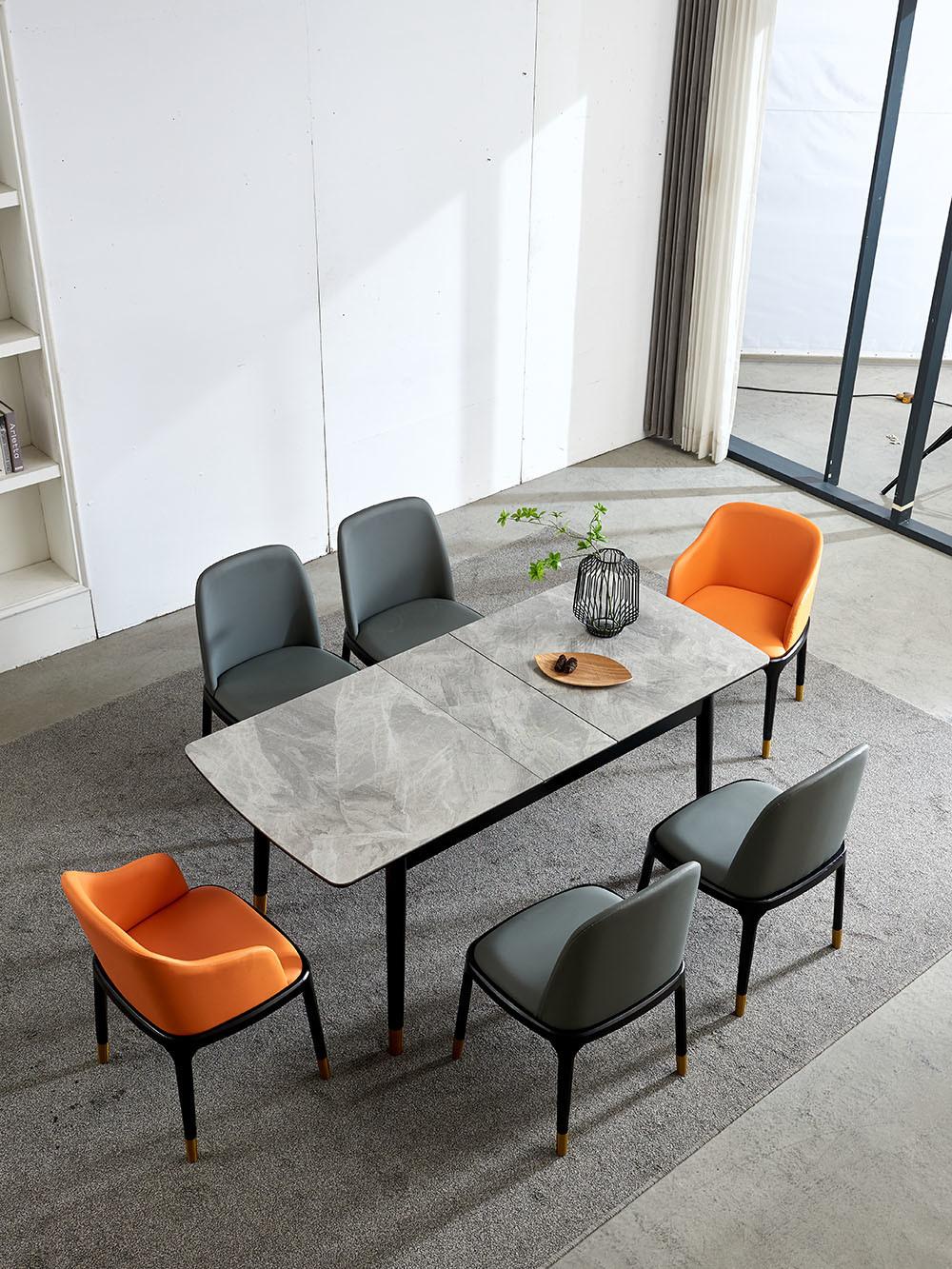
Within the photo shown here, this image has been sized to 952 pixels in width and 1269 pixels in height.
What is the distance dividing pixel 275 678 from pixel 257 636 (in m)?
0.18

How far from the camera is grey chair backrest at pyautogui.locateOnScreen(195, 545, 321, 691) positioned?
4219mm

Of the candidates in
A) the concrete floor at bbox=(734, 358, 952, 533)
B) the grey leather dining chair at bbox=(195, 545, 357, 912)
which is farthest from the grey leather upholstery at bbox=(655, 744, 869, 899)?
the concrete floor at bbox=(734, 358, 952, 533)

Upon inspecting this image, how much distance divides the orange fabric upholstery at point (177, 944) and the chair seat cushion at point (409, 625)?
1.28 m

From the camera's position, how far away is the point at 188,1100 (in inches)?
125

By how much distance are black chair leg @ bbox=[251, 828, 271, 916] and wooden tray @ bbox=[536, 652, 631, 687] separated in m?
1.01

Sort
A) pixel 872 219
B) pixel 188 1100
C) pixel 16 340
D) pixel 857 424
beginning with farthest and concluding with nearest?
pixel 857 424 < pixel 872 219 < pixel 16 340 < pixel 188 1100

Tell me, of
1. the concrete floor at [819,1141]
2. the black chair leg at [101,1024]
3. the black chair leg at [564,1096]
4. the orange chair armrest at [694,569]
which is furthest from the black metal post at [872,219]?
the black chair leg at [101,1024]

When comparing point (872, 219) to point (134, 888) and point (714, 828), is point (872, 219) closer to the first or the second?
point (714, 828)

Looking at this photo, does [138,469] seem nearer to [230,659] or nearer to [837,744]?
[230,659]

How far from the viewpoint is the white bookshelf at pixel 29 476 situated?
4.43m

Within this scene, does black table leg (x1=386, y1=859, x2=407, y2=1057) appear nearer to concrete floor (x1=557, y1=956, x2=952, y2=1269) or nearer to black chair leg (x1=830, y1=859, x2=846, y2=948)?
concrete floor (x1=557, y1=956, x2=952, y2=1269)

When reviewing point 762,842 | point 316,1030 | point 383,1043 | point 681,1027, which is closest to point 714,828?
point 762,842

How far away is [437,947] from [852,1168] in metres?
1.32

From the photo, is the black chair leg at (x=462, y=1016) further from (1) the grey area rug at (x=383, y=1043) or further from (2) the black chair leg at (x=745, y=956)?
(2) the black chair leg at (x=745, y=956)
